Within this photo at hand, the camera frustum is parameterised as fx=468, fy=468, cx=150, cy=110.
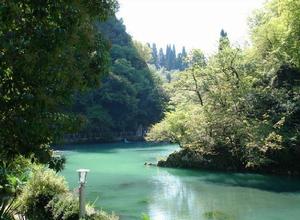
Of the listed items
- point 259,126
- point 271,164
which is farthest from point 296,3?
point 271,164

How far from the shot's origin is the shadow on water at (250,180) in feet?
84.6

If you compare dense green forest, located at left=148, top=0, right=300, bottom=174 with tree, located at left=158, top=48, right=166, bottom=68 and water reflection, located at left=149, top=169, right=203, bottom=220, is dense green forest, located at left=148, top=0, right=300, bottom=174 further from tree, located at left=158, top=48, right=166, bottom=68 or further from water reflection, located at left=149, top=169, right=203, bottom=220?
tree, located at left=158, top=48, right=166, bottom=68

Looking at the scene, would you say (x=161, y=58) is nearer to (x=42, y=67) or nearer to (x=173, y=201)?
(x=173, y=201)

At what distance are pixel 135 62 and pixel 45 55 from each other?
3102 inches

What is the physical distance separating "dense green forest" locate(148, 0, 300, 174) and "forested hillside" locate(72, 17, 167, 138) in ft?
120

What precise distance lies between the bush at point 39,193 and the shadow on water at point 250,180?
564 inches

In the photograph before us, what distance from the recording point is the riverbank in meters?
32.1

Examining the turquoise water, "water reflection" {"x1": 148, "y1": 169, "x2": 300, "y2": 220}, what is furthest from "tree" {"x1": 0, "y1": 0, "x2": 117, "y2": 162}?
"water reflection" {"x1": 148, "y1": 169, "x2": 300, "y2": 220}

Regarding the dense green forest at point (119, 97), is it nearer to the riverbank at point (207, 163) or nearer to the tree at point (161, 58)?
the riverbank at point (207, 163)

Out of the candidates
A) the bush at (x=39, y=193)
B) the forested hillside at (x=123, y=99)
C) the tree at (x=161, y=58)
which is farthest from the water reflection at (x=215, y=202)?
the tree at (x=161, y=58)

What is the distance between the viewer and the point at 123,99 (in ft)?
250

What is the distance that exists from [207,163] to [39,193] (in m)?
22.4

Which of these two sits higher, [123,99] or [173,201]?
[123,99]

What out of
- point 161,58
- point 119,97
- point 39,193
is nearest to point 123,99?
point 119,97
